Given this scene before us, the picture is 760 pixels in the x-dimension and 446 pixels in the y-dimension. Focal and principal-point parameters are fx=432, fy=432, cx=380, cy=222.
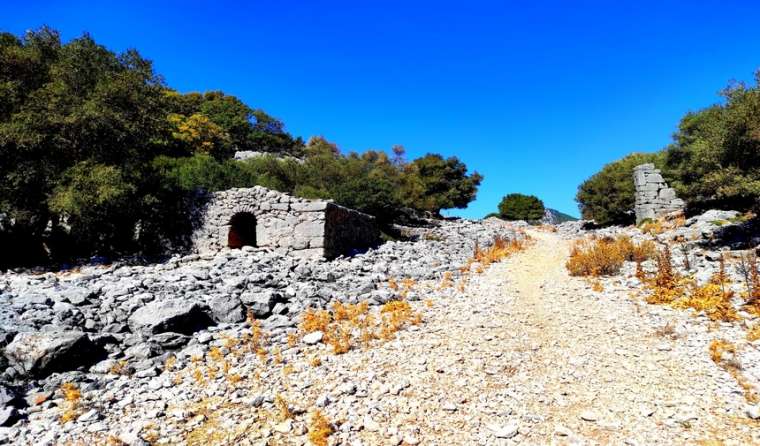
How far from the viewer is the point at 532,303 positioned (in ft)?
31.1

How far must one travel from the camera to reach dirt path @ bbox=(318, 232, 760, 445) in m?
4.56

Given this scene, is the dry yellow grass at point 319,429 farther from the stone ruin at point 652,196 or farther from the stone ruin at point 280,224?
the stone ruin at point 652,196

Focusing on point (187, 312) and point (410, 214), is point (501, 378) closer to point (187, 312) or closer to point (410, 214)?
point (187, 312)

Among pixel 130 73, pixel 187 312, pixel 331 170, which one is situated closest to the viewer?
pixel 187 312

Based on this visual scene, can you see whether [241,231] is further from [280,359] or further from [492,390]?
[492,390]

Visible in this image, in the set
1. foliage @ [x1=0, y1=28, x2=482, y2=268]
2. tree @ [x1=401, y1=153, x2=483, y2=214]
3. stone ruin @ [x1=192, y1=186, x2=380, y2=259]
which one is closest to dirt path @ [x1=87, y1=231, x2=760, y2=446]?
stone ruin @ [x1=192, y1=186, x2=380, y2=259]

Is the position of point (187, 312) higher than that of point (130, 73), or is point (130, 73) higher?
point (130, 73)

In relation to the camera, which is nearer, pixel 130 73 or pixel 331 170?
pixel 130 73

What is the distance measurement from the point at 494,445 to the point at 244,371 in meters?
3.65

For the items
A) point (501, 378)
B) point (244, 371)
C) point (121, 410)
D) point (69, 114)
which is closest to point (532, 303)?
point (501, 378)

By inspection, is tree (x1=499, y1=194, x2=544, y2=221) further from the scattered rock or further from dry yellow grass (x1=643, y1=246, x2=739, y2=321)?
the scattered rock

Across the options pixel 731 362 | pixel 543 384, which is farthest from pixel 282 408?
pixel 731 362

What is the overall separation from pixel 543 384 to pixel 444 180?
3600 cm

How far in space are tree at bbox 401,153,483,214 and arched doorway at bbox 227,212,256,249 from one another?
20.3 metres
